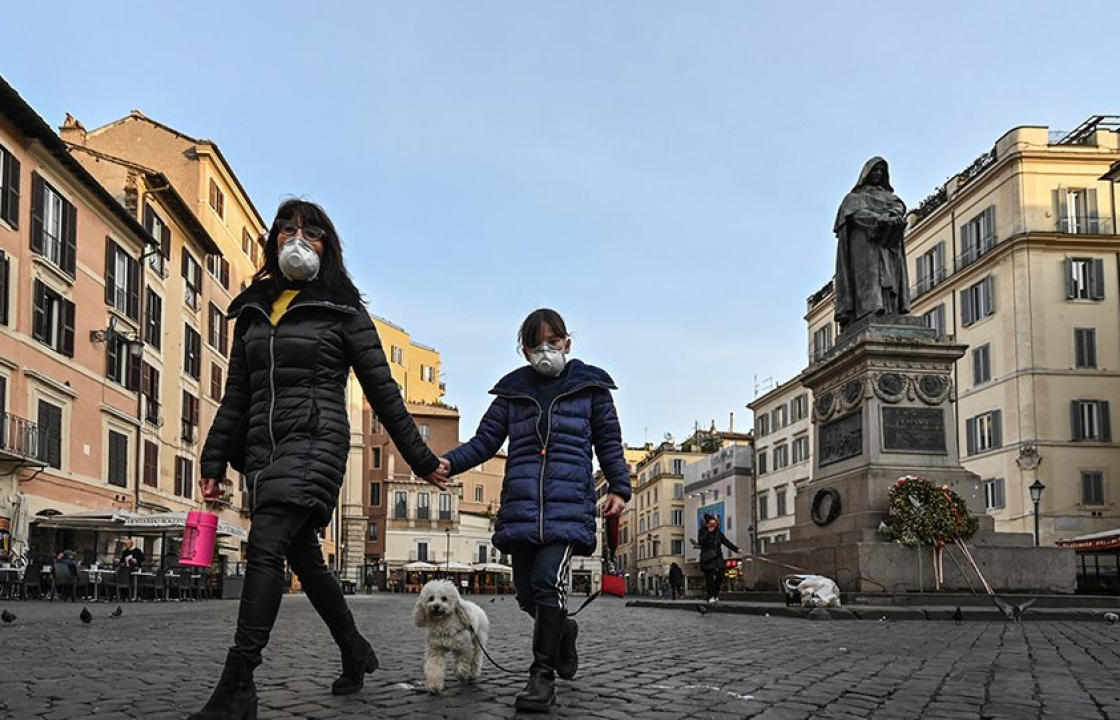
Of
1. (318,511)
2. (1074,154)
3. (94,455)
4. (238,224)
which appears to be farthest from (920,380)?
(238,224)

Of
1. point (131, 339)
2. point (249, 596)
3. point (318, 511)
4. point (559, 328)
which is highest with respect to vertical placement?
point (131, 339)

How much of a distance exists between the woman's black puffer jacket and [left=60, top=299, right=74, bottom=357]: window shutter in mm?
31385

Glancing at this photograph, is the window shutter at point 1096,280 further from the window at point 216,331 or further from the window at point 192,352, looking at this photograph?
the window at point 216,331

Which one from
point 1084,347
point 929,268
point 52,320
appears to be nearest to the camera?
point 52,320

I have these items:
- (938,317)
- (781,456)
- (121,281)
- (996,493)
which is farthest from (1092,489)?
(121,281)

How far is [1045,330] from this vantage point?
4828cm

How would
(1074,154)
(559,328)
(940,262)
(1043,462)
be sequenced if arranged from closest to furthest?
1. (559,328)
2. (1043,462)
3. (1074,154)
4. (940,262)

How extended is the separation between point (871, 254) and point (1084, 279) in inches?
1339

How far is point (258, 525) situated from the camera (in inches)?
221

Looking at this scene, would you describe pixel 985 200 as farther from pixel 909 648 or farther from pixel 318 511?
pixel 318 511

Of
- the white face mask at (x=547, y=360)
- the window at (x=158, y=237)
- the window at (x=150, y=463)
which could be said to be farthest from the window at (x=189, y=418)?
the white face mask at (x=547, y=360)

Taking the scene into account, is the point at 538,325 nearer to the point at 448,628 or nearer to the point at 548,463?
the point at 548,463

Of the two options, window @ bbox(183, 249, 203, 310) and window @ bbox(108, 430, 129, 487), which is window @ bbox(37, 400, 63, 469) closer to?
window @ bbox(108, 430, 129, 487)

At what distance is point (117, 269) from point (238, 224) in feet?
72.8
